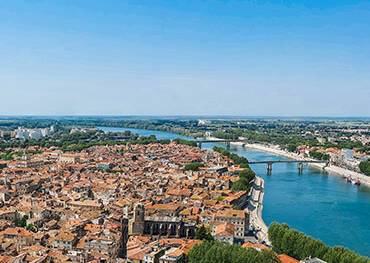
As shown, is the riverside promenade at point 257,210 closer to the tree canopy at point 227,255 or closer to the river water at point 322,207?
the river water at point 322,207

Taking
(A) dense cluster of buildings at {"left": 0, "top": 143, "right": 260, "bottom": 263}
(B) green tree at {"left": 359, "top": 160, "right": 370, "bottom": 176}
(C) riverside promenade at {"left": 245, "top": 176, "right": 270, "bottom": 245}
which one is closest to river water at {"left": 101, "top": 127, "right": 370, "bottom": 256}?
(C) riverside promenade at {"left": 245, "top": 176, "right": 270, "bottom": 245}

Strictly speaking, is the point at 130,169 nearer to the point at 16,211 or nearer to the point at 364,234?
the point at 16,211

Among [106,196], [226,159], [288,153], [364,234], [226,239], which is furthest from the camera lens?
[288,153]

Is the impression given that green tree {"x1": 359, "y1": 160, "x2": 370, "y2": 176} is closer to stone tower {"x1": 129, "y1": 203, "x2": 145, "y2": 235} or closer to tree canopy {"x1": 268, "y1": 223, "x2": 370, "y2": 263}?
tree canopy {"x1": 268, "y1": 223, "x2": 370, "y2": 263}

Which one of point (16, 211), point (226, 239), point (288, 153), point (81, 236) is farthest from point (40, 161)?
point (288, 153)

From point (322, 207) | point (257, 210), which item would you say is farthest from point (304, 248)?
point (322, 207)

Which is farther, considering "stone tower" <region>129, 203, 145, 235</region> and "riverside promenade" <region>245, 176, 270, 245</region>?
"riverside promenade" <region>245, 176, 270, 245</region>

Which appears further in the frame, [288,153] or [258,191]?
[288,153]
